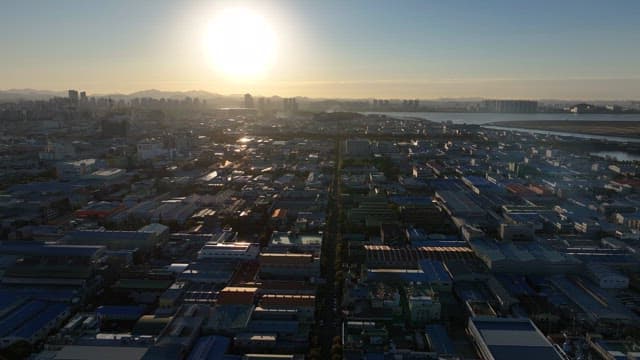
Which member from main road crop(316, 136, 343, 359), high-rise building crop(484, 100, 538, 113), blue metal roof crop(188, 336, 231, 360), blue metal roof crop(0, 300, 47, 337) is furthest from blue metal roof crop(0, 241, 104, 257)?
high-rise building crop(484, 100, 538, 113)

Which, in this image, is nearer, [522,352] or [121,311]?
[522,352]

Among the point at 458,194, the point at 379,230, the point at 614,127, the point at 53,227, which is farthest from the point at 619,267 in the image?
the point at 614,127

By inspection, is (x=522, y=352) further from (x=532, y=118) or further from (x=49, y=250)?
(x=532, y=118)

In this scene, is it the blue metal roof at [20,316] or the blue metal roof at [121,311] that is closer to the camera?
the blue metal roof at [20,316]

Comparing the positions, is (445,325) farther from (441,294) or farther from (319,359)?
(319,359)

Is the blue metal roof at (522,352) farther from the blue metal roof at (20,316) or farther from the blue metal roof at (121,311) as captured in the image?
the blue metal roof at (20,316)

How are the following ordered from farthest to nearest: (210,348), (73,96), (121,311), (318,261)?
(73,96)
(318,261)
(121,311)
(210,348)

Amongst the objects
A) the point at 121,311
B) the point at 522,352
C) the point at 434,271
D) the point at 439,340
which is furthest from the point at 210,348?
the point at 434,271

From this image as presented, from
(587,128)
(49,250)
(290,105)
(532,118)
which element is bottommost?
(49,250)

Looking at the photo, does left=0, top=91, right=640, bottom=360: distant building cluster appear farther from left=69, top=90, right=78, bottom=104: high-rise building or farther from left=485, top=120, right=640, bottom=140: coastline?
left=69, top=90, right=78, bottom=104: high-rise building

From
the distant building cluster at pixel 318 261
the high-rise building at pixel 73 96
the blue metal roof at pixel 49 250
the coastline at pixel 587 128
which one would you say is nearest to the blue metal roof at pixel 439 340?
the distant building cluster at pixel 318 261

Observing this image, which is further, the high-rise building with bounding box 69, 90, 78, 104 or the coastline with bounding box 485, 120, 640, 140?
the high-rise building with bounding box 69, 90, 78, 104
